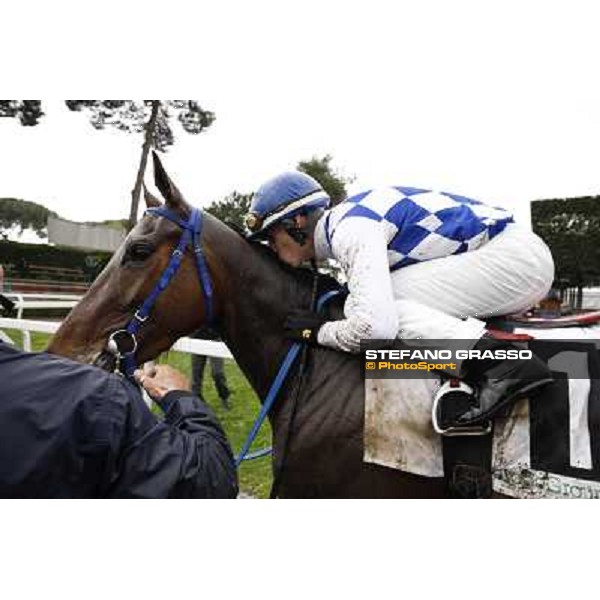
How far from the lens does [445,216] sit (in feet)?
5.84

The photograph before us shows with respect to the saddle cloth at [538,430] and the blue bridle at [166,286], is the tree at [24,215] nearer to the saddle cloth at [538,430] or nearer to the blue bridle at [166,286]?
the blue bridle at [166,286]

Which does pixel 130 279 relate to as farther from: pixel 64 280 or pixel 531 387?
pixel 64 280

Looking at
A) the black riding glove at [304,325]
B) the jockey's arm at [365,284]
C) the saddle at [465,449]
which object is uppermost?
the jockey's arm at [365,284]

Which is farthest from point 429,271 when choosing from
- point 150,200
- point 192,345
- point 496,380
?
point 192,345

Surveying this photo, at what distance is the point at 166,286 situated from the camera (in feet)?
6.41

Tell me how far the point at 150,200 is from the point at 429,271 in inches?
45.1

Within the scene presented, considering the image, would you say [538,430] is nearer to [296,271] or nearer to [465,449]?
[465,449]

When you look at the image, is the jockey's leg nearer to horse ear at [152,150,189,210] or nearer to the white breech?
the white breech

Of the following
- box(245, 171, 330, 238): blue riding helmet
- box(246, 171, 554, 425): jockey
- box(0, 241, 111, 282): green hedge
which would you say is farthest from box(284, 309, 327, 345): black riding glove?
box(0, 241, 111, 282): green hedge

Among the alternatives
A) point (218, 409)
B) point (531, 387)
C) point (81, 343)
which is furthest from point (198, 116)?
point (218, 409)

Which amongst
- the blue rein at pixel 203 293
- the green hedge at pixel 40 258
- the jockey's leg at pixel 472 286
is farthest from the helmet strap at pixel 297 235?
the green hedge at pixel 40 258

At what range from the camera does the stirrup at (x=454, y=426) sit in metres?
1.54

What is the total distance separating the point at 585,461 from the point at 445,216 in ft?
2.75

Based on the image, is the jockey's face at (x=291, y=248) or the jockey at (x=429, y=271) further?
the jockey's face at (x=291, y=248)
